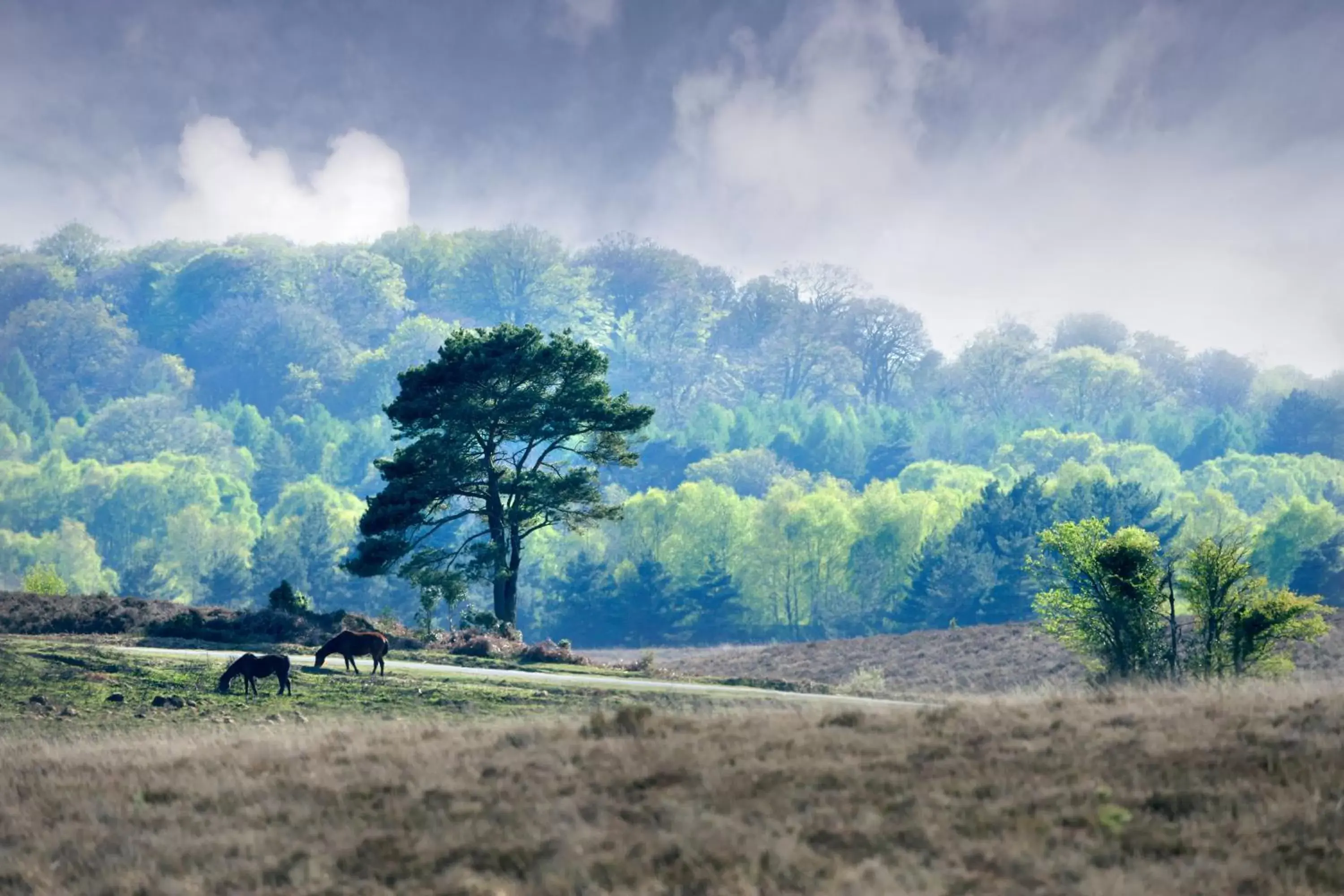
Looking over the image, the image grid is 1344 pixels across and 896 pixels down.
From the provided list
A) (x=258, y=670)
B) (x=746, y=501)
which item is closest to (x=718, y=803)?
(x=258, y=670)

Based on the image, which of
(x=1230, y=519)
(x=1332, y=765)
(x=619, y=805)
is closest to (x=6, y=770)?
(x=619, y=805)

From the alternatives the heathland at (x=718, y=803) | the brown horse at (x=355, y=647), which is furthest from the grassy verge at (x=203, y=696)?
the heathland at (x=718, y=803)

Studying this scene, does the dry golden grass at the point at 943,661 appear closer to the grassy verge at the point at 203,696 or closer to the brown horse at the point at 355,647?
the brown horse at the point at 355,647

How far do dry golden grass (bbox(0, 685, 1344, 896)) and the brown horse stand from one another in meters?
10.8

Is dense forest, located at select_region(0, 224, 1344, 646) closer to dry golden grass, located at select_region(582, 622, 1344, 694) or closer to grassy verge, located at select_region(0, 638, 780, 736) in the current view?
dry golden grass, located at select_region(582, 622, 1344, 694)

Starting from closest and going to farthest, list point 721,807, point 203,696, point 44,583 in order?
point 721,807, point 203,696, point 44,583

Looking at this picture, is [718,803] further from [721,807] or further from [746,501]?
[746,501]

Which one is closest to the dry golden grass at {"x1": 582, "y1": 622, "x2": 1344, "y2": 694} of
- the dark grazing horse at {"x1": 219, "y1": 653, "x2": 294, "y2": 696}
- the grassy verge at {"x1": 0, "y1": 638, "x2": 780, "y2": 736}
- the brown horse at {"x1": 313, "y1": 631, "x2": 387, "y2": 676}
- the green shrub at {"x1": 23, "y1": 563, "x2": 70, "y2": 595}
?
the brown horse at {"x1": 313, "y1": 631, "x2": 387, "y2": 676}

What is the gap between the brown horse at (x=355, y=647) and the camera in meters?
27.2

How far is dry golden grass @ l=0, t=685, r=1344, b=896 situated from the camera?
36.4 ft

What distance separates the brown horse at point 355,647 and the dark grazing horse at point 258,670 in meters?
4.09

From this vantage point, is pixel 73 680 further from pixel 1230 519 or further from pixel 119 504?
pixel 119 504

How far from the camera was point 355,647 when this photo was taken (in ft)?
90.0

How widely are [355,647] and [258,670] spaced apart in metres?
4.57
